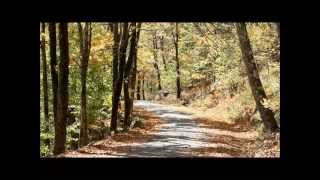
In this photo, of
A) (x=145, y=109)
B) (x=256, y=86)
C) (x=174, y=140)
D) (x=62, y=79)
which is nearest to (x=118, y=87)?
(x=174, y=140)

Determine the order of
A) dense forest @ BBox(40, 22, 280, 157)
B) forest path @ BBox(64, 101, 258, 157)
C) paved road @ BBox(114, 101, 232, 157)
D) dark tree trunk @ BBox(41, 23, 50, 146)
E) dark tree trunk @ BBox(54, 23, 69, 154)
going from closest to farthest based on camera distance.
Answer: dark tree trunk @ BBox(54, 23, 69, 154), forest path @ BBox(64, 101, 258, 157), dense forest @ BBox(40, 22, 280, 157), paved road @ BBox(114, 101, 232, 157), dark tree trunk @ BBox(41, 23, 50, 146)

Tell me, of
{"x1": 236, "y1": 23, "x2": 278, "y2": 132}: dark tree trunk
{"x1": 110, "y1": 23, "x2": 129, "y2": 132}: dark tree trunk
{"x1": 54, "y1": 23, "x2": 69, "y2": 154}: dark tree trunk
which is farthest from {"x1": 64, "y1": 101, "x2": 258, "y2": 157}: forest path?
{"x1": 110, "y1": 23, "x2": 129, "y2": 132}: dark tree trunk

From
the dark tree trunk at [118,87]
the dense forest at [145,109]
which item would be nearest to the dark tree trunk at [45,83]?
the dense forest at [145,109]

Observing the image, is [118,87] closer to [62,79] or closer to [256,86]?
[62,79]

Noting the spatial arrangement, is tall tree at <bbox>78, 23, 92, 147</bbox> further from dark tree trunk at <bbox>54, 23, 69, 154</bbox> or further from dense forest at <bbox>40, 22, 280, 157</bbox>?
dark tree trunk at <bbox>54, 23, 69, 154</bbox>

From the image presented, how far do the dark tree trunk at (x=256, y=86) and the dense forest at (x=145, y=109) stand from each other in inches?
0.9

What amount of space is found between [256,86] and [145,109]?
11160 millimetres

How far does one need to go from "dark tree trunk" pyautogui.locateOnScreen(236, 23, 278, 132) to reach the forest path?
0.97 meters

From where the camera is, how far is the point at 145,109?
22016 millimetres

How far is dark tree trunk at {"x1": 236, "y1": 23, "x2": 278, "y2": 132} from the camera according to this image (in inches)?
433

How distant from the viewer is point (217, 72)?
17.4 metres

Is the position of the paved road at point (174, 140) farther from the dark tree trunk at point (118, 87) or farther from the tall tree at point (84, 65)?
the tall tree at point (84, 65)
